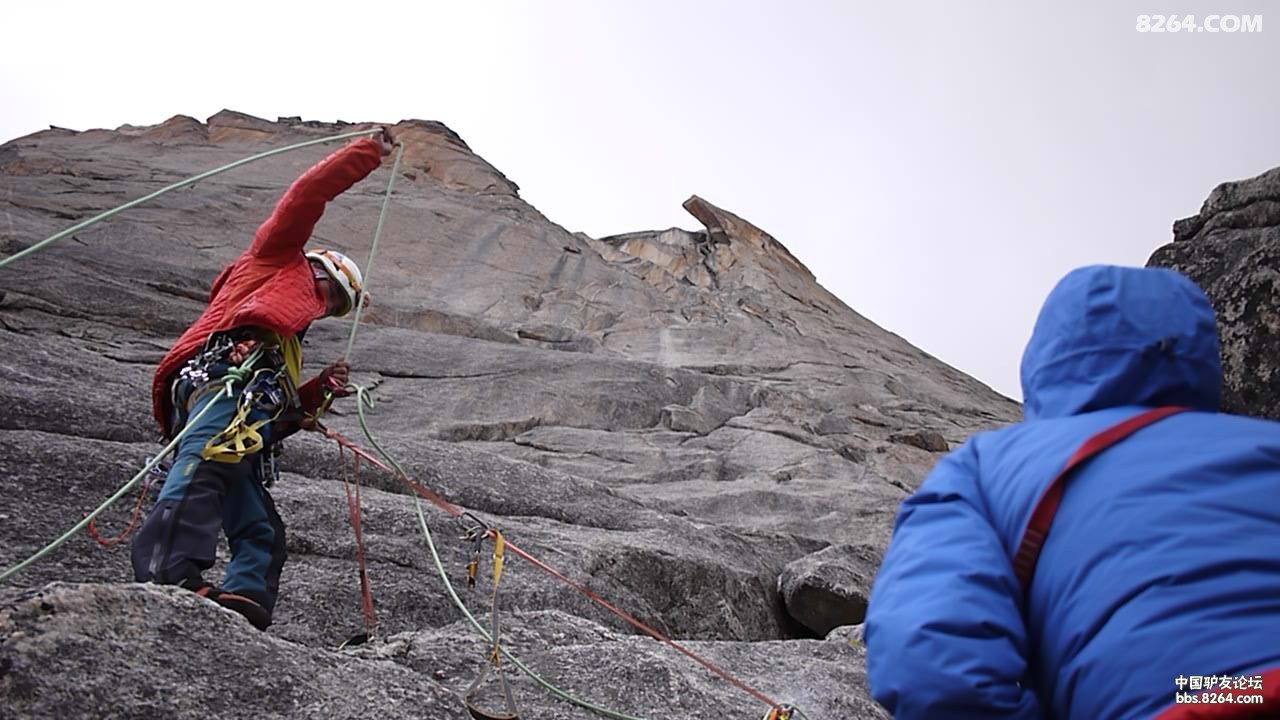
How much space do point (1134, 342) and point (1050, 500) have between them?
32 cm

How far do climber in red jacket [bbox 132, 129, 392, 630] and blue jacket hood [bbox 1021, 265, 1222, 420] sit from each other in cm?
330

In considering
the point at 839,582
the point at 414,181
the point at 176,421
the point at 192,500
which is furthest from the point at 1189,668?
the point at 414,181

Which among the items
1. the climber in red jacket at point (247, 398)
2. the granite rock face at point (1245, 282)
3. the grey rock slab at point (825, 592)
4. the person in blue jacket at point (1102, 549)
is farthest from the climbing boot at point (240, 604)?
the granite rock face at point (1245, 282)

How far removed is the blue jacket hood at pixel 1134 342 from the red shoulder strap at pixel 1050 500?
0.09 meters

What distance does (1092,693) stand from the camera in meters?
1.67

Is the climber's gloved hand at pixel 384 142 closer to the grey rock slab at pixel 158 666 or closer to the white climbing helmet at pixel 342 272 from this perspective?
the white climbing helmet at pixel 342 272

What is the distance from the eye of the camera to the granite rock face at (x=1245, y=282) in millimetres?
6262

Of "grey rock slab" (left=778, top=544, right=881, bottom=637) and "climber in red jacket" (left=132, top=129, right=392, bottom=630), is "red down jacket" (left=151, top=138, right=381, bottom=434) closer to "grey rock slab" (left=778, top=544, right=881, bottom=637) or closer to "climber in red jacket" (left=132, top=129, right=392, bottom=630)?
"climber in red jacket" (left=132, top=129, right=392, bottom=630)

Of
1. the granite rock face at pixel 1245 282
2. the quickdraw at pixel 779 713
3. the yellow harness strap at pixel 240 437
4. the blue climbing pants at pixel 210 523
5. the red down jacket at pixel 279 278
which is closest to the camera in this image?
the blue climbing pants at pixel 210 523

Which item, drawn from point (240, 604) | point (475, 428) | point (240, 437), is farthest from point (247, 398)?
point (475, 428)

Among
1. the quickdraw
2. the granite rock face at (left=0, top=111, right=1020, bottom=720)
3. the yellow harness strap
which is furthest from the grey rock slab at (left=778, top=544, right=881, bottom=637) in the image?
the yellow harness strap

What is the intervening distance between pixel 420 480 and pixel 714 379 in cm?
923

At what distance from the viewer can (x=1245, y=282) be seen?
6.50 metres

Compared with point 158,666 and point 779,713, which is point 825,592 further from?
point 158,666
